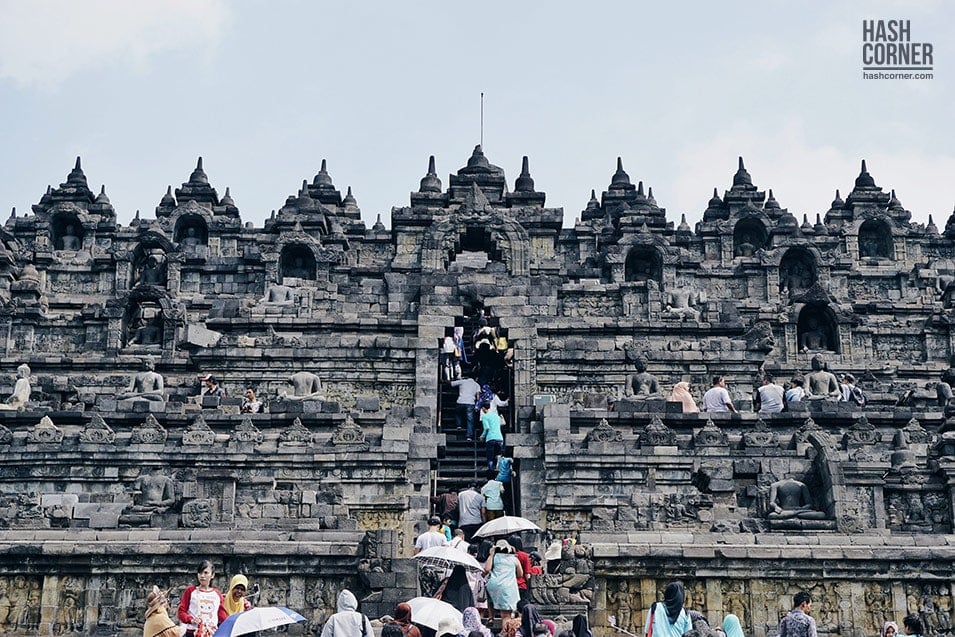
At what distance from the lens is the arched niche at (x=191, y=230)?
2132 inches

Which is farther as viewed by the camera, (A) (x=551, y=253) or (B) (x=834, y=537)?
(A) (x=551, y=253)

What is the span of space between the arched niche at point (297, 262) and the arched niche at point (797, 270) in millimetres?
14500

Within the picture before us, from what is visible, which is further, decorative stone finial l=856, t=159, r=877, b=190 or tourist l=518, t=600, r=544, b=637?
decorative stone finial l=856, t=159, r=877, b=190

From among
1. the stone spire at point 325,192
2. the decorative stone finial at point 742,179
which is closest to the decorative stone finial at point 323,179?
the stone spire at point 325,192

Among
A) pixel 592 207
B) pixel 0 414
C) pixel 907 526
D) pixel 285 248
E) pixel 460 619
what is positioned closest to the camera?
pixel 460 619

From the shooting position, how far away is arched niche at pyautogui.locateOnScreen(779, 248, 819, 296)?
47881mm

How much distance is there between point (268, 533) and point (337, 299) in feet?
54.6

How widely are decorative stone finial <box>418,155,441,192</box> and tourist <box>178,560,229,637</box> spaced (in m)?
34.1

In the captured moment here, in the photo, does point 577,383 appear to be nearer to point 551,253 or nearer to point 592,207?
point 551,253

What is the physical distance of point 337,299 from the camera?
42969 mm

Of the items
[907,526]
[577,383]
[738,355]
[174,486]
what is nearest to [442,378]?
[577,383]

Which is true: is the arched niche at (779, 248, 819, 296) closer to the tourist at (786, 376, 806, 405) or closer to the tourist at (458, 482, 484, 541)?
the tourist at (786, 376, 806, 405)

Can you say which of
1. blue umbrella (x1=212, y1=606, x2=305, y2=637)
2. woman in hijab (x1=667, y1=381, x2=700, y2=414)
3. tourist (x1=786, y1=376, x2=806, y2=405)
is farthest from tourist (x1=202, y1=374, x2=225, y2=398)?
blue umbrella (x1=212, y1=606, x2=305, y2=637)

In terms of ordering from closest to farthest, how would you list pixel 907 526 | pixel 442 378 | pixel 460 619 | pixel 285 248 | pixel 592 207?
pixel 460 619, pixel 907 526, pixel 442 378, pixel 285 248, pixel 592 207
